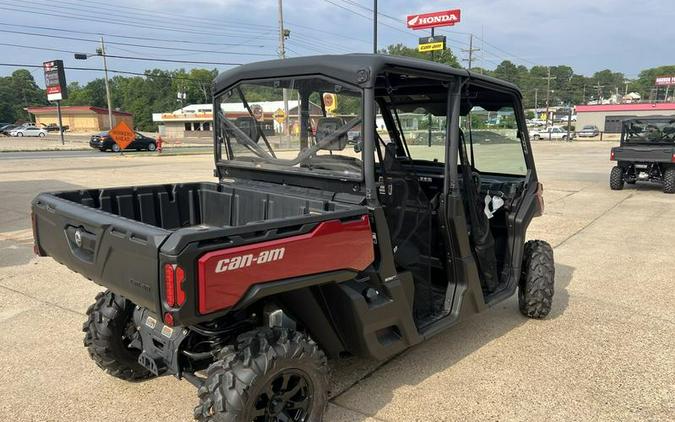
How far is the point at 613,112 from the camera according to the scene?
67.9 meters

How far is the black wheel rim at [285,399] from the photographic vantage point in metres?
2.57

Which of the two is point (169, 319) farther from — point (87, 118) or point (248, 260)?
point (87, 118)

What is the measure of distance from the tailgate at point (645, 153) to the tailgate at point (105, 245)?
44.8ft

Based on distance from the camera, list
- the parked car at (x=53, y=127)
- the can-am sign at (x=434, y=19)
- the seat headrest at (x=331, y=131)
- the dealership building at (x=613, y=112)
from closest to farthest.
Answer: the seat headrest at (x=331, y=131)
the can-am sign at (x=434, y=19)
the dealership building at (x=613, y=112)
the parked car at (x=53, y=127)

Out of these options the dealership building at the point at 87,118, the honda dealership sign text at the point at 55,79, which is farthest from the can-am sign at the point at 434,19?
the dealership building at the point at 87,118

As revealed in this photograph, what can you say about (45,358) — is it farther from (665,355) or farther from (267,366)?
(665,355)

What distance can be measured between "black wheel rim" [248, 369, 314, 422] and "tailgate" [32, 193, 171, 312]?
29.2 inches

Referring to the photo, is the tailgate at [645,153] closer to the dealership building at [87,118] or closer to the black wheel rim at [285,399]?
the black wheel rim at [285,399]

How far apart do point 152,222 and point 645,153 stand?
42.7 ft

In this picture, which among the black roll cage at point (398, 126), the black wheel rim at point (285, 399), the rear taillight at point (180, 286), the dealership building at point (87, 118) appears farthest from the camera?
the dealership building at point (87, 118)

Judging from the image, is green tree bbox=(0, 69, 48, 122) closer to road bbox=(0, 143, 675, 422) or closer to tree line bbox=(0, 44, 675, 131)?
tree line bbox=(0, 44, 675, 131)

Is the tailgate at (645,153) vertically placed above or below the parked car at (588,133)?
above

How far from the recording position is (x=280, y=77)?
3.29 m

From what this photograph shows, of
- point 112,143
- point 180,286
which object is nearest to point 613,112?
point 112,143
